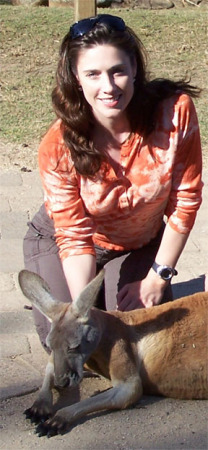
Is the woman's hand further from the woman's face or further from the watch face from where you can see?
the woman's face

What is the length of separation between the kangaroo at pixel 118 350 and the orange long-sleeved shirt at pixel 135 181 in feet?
1.35

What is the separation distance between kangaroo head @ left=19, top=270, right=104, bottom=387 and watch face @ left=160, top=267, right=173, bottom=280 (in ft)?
1.79

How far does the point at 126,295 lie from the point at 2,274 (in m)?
1.23

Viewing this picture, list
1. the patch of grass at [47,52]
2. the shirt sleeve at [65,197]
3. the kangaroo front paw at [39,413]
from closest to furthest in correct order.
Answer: the kangaroo front paw at [39,413]
the shirt sleeve at [65,197]
the patch of grass at [47,52]

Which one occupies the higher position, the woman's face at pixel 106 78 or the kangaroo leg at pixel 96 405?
the woman's face at pixel 106 78

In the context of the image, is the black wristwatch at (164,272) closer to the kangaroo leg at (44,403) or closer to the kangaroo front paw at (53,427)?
the kangaroo leg at (44,403)

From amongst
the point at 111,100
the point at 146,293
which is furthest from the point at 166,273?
the point at 111,100

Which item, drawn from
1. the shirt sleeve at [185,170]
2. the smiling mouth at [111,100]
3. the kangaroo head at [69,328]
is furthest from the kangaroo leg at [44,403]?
the smiling mouth at [111,100]

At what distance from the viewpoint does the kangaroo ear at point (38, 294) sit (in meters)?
3.60

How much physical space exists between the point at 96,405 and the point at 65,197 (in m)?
0.98

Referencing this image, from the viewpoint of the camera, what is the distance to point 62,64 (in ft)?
13.0

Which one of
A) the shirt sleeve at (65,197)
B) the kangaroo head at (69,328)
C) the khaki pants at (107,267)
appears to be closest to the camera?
the kangaroo head at (69,328)

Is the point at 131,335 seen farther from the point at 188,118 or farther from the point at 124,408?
the point at 188,118

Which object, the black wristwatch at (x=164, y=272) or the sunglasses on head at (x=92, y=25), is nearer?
the sunglasses on head at (x=92, y=25)
